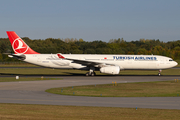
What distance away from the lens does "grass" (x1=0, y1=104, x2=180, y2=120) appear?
11.6m

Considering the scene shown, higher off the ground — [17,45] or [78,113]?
[17,45]

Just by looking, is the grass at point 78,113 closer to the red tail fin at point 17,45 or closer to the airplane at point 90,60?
the airplane at point 90,60

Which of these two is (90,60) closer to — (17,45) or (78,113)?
(17,45)

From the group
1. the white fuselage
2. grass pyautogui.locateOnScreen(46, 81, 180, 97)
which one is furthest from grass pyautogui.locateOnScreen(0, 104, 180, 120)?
the white fuselage

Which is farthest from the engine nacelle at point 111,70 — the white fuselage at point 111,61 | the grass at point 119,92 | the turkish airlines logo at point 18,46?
the turkish airlines logo at point 18,46

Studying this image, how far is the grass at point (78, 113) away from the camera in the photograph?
11594 mm

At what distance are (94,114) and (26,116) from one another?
357 cm

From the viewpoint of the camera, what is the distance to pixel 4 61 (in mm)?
89438

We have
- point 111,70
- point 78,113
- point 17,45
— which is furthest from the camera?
point 17,45

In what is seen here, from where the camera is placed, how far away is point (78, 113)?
12.6 m

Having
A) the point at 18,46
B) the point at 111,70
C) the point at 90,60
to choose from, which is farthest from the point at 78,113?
the point at 18,46

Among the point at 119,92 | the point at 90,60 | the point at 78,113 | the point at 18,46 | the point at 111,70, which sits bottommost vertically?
the point at 119,92

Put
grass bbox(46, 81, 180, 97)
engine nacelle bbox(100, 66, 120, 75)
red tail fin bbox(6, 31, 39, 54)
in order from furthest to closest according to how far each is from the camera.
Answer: red tail fin bbox(6, 31, 39, 54) → engine nacelle bbox(100, 66, 120, 75) → grass bbox(46, 81, 180, 97)

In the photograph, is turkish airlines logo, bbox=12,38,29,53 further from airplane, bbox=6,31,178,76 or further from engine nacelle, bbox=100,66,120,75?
engine nacelle, bbox=100,66,120,75
